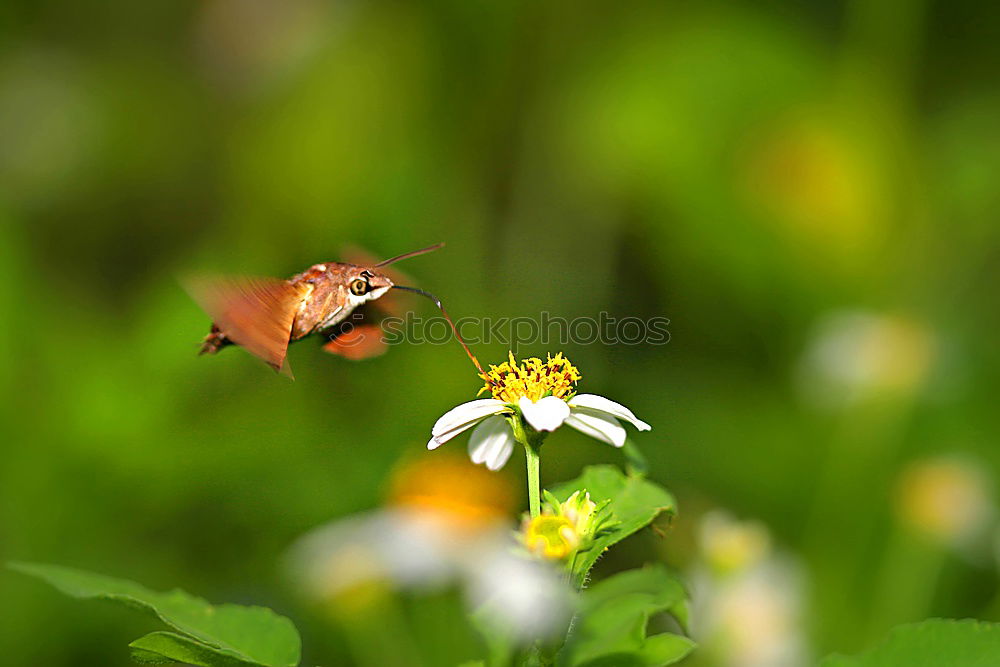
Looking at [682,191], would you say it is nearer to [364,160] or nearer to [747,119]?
[747,119]

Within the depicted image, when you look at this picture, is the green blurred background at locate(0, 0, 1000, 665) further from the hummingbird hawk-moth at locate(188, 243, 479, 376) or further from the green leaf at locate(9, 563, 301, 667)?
the green leaf at locate(9, 563, 301, 667)

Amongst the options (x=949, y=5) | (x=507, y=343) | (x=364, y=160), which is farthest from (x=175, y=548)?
(x=949, y=5)

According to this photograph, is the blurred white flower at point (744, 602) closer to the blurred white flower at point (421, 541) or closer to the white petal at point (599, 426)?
the blurred white flower at point (421, 541)

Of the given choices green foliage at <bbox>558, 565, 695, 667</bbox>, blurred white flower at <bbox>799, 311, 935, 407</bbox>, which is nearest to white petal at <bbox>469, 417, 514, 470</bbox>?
green foliage at <bbox>558, 565, 695, 667</bbox>

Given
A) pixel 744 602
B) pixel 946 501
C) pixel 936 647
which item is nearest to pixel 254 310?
pixel 936 647

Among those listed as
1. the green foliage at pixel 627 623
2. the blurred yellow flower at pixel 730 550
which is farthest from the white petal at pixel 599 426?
the blurred yellow flower at pixel 730 550

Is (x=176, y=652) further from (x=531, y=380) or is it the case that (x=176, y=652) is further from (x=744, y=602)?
(x=744, y=602)
